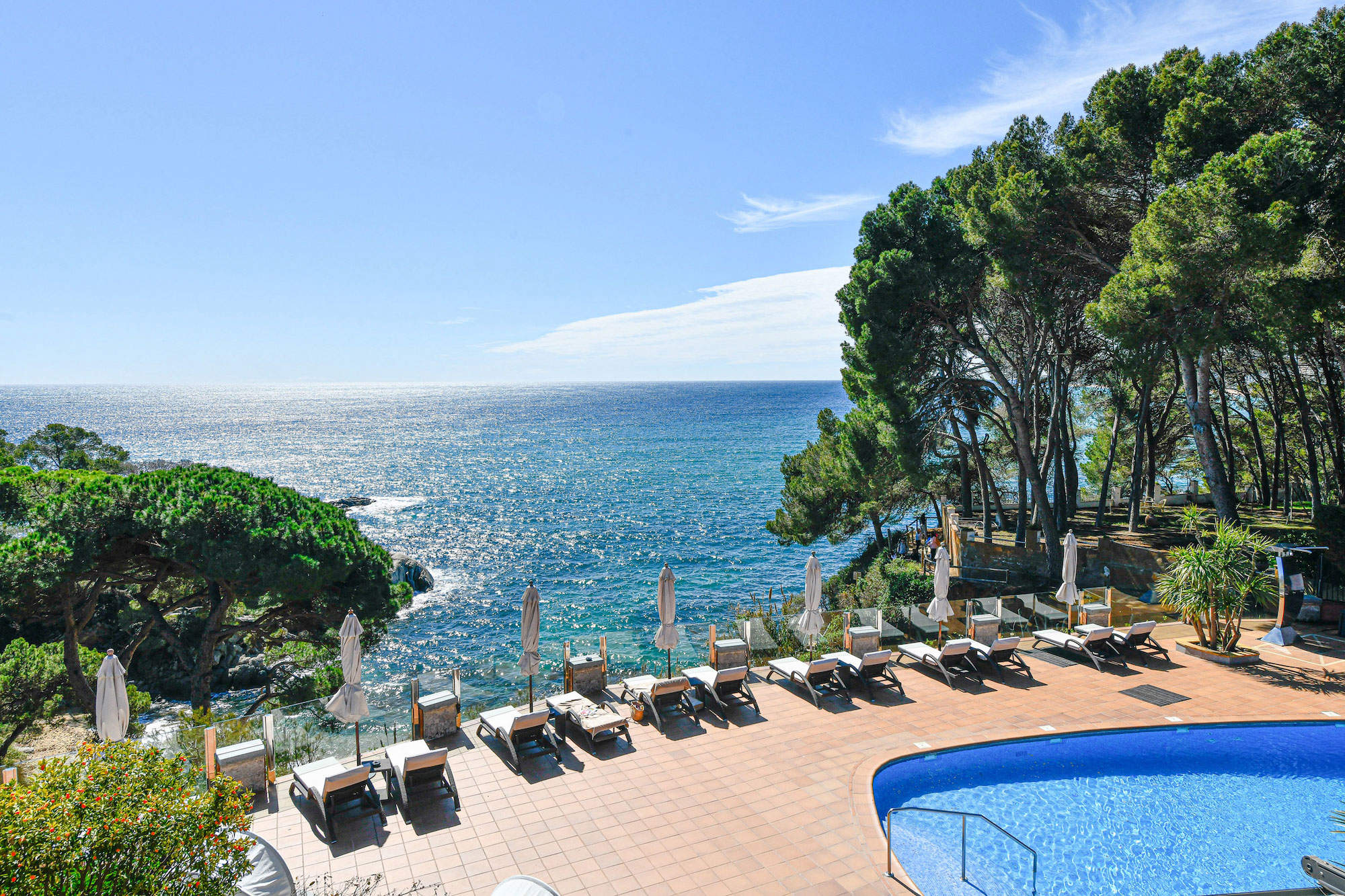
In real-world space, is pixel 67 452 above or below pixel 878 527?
above

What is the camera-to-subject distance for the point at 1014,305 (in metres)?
20.4

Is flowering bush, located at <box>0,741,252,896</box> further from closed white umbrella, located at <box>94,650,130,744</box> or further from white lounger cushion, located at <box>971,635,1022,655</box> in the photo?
white lounger cushion, located at <box>971,635,1022,655</box>

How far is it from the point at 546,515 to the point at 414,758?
43663 millimetres

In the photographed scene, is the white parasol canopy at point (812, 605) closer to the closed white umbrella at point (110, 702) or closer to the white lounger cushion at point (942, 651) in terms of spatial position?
the white lounger cushion at point (942, 651)

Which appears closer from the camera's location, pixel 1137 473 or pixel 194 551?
pixel 194 551

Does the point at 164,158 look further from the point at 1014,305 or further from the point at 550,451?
the point at 550,451

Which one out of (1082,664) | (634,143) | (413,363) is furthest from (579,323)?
(1082,664)

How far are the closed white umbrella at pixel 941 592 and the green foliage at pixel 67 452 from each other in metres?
45.3

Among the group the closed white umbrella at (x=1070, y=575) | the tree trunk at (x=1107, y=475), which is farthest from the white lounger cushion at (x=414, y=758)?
the tree trunk at (x=1107, y=475)

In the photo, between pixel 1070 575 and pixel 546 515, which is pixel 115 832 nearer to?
pixel 1070 575

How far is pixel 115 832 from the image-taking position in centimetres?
371

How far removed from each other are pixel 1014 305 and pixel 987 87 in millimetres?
5988

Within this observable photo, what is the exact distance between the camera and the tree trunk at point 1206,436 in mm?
A: 16938

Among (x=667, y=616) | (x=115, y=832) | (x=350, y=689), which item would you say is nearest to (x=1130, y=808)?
(x=667, y=616)
